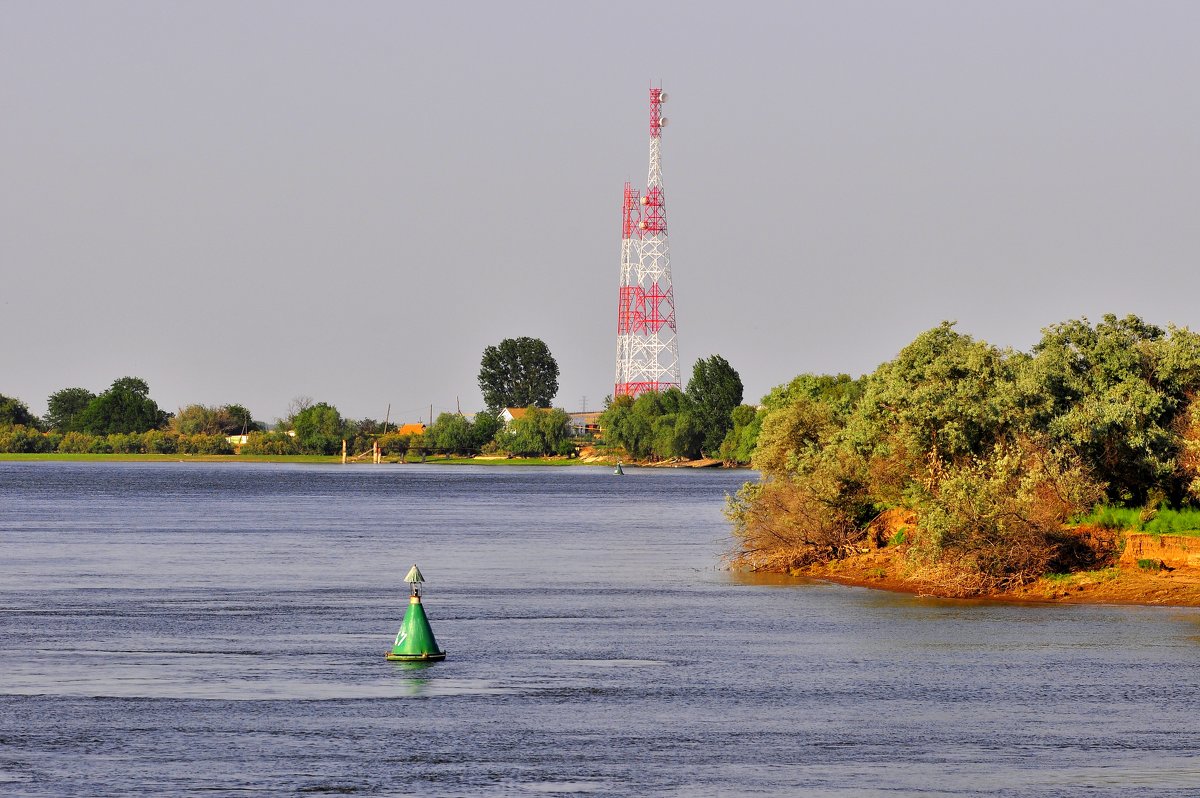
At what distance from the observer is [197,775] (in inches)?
724

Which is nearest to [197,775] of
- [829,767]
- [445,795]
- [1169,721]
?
[445,795]

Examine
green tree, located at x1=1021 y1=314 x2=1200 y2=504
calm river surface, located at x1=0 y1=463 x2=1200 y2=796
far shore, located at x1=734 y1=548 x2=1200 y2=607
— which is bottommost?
calm river surface, located at x1=0 y1=463 x2=1200 y2=796

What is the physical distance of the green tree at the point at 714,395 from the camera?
195 m

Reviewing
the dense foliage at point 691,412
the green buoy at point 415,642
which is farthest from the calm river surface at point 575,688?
the dense foliage at point 691,412

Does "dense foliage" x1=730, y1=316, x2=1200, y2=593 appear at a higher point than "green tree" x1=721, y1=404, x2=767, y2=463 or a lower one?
lower

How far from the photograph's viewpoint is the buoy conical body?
27000 mm

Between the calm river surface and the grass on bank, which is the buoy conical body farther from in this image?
the grass on bank

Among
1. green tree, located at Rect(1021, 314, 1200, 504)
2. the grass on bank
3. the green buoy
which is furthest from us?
green tree, located at Rect(1021, 314, 1200, 504)

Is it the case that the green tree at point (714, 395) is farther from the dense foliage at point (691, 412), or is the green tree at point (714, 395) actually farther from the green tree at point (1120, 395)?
the green tree at point (1120, 395)

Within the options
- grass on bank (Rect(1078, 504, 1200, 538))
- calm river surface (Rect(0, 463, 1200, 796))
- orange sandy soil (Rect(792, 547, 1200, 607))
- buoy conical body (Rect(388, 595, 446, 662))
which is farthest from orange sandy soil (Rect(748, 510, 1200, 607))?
buoy conical body (Rect(388, 595, 446, 662))

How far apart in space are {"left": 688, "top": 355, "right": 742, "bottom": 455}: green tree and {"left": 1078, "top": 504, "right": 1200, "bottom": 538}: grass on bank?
155676mm

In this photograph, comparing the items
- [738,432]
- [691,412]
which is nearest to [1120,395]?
[738,432]

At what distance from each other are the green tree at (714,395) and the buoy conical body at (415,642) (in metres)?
168

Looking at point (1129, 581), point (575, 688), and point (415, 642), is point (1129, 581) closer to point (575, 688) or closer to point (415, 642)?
point (575, 688)
